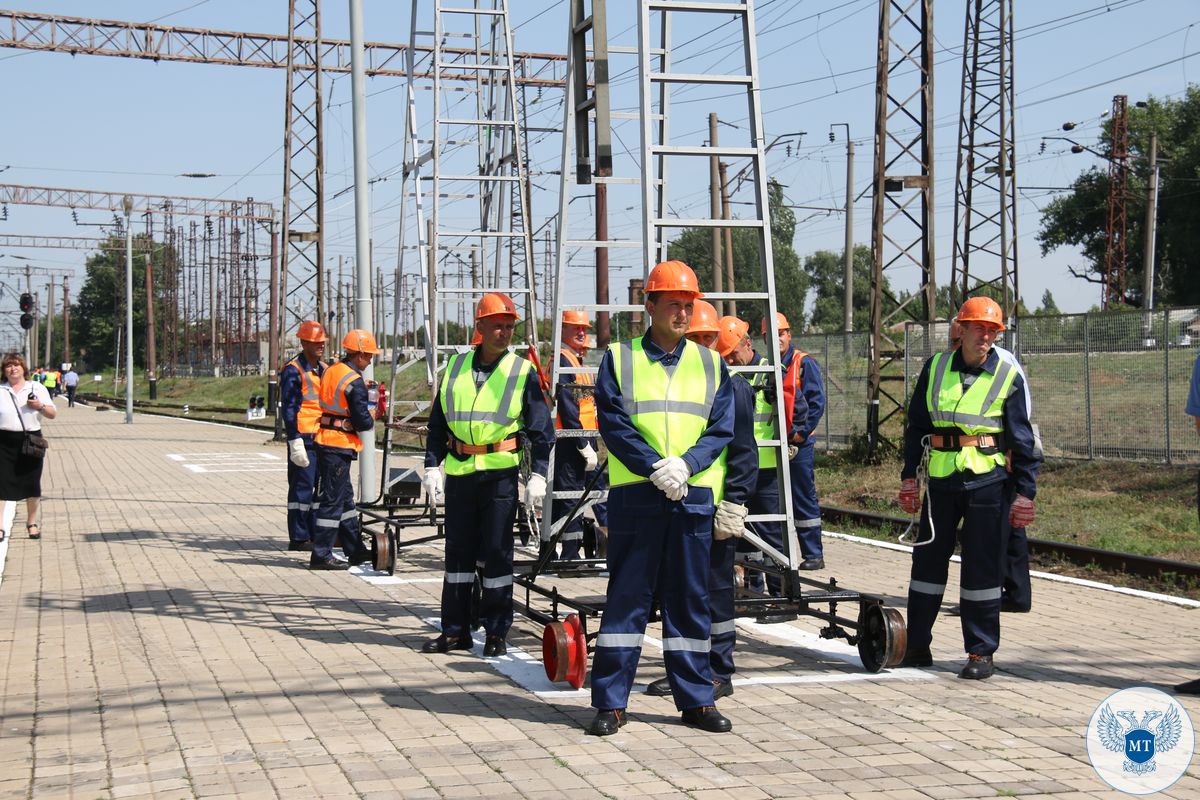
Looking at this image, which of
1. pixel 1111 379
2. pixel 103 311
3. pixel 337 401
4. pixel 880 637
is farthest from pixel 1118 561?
pixel 103 311

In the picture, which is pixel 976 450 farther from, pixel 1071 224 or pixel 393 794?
pixel 1071 224

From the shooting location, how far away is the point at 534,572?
884cm

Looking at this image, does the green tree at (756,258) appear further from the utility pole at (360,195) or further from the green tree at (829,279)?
the utility pole at (360,195)

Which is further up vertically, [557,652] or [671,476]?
[671,476]

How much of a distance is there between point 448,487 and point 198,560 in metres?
5.54

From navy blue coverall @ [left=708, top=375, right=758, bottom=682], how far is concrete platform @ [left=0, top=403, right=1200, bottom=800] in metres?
0.31

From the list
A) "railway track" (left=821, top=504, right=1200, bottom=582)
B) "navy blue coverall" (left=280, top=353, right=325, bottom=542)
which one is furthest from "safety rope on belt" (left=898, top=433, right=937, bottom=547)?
"navy blue coverall" (left=280, top=353, right=325, bottom=542)

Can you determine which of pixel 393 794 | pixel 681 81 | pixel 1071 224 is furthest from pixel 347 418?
pixel 1071 224

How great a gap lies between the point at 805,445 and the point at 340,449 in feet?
13.6

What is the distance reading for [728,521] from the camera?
23.3 ft

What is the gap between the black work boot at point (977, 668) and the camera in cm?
805

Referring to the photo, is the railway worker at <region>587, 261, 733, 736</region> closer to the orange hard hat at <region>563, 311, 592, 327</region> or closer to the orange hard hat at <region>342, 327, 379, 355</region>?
the orange hard hat at <region>563, 311, 592, 327</region>

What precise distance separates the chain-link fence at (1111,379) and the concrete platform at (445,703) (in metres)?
8.37

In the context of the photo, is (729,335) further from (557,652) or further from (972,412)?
(557,652)
